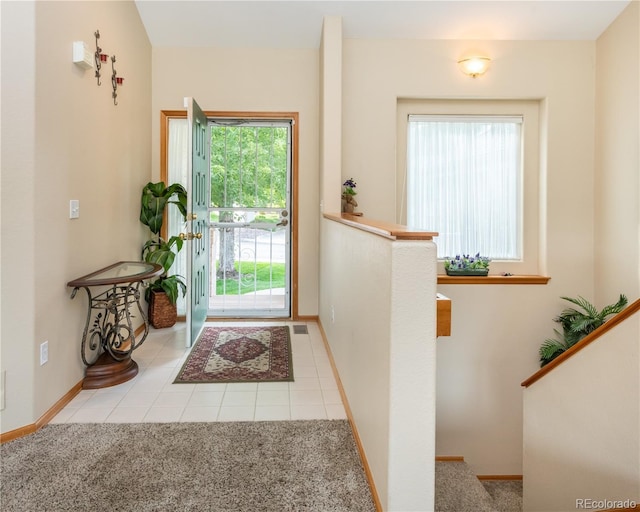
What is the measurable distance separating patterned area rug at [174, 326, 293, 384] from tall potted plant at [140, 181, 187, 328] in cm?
42

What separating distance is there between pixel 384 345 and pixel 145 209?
3.15m

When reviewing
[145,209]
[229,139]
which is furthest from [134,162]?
[229,139]

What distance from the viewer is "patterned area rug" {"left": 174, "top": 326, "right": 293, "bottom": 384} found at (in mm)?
3074

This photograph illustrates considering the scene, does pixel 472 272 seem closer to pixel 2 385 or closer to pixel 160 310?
pixel 160 310

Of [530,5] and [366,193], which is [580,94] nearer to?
[530,5]

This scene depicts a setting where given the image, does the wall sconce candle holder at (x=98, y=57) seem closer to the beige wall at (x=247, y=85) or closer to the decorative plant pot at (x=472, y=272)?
the beige wall at (x=247, y=85)

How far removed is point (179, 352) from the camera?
3586 millimetres

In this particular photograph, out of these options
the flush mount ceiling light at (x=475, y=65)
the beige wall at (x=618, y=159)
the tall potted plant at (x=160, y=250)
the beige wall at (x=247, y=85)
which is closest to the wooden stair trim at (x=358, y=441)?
the tall potted plant at (x=160, y=250)

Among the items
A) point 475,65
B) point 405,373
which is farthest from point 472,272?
point 405,373

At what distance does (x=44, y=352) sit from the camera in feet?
7.75

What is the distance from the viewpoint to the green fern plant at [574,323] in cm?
389

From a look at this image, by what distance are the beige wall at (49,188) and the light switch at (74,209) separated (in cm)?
3

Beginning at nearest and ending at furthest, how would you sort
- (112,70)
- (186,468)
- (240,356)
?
(186,468) → (112,70) → (240,356)

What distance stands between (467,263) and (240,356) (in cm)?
228
